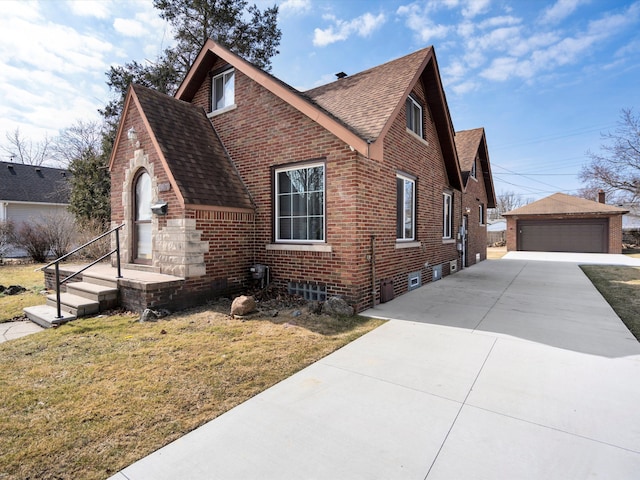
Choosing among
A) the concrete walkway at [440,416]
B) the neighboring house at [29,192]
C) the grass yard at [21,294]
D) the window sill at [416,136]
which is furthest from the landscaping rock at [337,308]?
the neighboring house at [29,192]

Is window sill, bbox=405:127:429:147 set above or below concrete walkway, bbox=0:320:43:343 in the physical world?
above

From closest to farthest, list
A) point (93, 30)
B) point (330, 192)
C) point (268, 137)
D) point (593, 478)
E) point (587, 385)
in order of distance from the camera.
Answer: point (593, 478)
point (587, 385)
point (330, 192)
point (268, 137)
point (93, 30)

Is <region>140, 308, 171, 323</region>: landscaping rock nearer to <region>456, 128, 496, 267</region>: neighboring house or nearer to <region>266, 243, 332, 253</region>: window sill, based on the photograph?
<region>266, 243, 332, 253</region>: window sill

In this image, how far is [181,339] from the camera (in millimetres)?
4750

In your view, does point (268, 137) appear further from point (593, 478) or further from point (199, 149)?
point (593, 478)

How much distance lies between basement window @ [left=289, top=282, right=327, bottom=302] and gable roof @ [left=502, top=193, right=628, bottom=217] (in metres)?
23.6

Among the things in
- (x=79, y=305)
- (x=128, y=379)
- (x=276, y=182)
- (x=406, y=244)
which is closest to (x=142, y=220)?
(x=79, y=305)

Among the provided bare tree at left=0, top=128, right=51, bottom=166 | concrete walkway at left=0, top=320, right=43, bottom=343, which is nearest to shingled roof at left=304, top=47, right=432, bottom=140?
concrete walkway at left=0, top=320, right=43, bottom=343

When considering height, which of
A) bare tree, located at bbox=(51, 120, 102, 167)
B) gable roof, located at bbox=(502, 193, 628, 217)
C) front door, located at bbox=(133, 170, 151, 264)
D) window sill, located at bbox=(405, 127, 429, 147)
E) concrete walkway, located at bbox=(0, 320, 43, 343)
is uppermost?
bare tree, located at bbox=(51, 120, 102, 167)

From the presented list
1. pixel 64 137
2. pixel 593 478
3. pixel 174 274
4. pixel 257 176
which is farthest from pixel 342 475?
pixel 64 137

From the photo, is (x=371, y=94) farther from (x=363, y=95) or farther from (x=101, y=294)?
(x=101, y=294)

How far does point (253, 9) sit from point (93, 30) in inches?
427

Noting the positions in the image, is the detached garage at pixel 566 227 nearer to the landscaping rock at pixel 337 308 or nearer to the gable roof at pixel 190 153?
the landscaping rock at pixel 337 308

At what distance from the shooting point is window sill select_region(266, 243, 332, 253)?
667 centimetres
